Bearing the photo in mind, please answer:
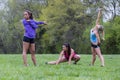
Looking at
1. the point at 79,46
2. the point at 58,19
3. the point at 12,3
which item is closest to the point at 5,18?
the point at 12,3

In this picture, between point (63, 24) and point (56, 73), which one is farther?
point (63, 24)

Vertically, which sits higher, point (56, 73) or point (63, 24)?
point (56, 73)

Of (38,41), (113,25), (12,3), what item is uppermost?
(12,3)

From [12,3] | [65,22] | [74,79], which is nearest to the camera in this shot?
[74,79]

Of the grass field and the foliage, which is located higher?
the grass field

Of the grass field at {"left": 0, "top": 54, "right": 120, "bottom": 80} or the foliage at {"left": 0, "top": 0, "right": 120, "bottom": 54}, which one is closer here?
the grass field at {"left": 0, "top": 54, "right": 120, "bottom": 80}

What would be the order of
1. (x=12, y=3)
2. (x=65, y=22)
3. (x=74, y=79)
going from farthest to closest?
(x=12, y=3) → (x=65, y=22) → (x=74, y=79)

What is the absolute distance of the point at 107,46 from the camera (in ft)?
156

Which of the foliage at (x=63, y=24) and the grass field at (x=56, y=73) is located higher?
the grass field at (x=56, y=73)

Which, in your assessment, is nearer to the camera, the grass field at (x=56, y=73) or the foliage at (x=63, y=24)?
the grass field at (x=56, y=73)

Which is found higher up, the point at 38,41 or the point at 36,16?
the point at 36,16

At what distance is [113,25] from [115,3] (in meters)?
3.72

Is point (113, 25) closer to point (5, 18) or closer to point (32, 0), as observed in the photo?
point (32, 0)

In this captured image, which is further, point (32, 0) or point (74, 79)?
point (32, 0)
